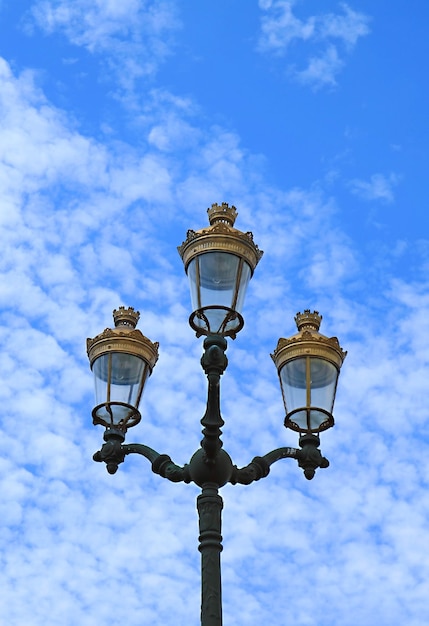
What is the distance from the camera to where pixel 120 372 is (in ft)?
31.4

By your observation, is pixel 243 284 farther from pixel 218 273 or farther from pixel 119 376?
pixel 119 376

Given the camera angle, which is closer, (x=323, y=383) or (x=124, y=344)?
(x=323, y=383)

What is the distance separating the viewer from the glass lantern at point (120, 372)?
9.48 meters

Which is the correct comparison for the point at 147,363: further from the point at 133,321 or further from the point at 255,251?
the point at 255,251

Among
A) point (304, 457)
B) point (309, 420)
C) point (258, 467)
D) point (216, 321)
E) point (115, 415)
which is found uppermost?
point (216, 321)

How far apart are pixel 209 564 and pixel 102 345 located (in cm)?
217

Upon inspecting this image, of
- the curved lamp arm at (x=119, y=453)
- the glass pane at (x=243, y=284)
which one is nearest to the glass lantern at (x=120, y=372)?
the curved lamp arm at (x=119, y=453)

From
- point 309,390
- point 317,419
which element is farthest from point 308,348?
point 317,419

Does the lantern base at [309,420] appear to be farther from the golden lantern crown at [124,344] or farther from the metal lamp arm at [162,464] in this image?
the golden lantern crown at [124,344]

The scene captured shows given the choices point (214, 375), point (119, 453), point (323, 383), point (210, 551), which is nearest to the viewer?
point (210, 551)

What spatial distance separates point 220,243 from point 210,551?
2.19m

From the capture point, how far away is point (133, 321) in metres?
10.1

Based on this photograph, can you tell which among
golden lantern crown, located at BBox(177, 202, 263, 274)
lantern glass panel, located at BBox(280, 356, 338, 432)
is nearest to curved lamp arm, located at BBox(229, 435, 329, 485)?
lantern glass panel, located at BBox(280, 356, 338, 432)

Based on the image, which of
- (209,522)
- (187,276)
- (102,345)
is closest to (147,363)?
(102,345)
